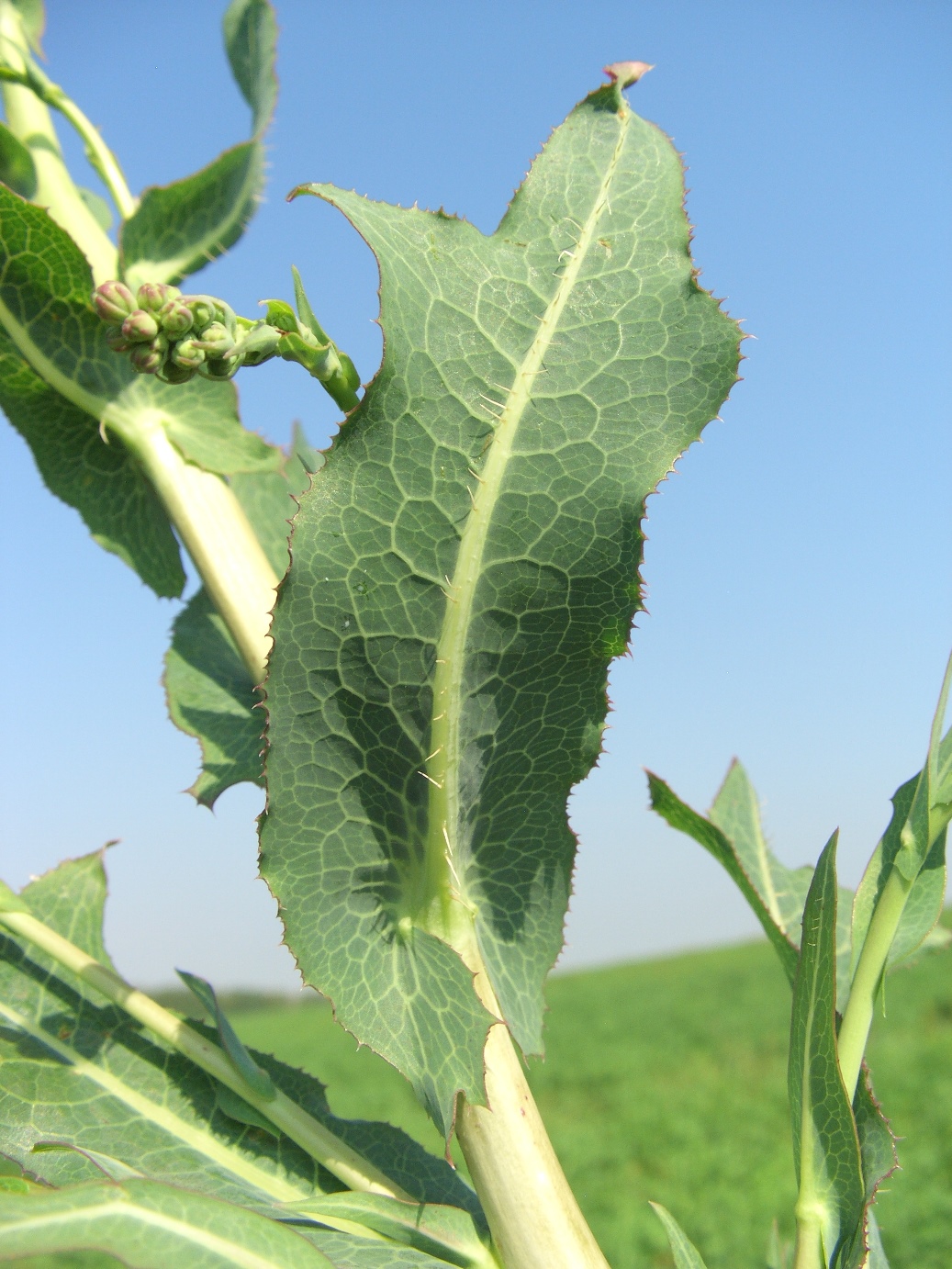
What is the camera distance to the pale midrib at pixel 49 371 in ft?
4.42

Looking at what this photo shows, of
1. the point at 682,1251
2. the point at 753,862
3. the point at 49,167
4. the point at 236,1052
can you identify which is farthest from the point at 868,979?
the point at 49,167

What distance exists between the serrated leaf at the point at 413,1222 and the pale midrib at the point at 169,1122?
86mm

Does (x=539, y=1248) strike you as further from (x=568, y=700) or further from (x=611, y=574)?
(x=611, y=574)

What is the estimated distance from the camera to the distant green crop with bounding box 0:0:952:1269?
103 cm

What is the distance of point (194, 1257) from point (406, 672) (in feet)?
1.84

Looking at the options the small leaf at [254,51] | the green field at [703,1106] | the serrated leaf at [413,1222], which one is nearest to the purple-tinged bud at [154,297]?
the small leaf at [254,51]

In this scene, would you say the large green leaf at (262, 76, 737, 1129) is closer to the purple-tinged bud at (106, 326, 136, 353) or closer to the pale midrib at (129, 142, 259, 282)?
the purple-tinged bud at (106, 326, 136, 353)

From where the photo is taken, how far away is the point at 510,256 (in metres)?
1.07

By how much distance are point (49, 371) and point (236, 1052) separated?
91cm

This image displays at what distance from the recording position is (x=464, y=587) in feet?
3.50

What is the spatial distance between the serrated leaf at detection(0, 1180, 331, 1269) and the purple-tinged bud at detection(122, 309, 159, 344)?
0.77m

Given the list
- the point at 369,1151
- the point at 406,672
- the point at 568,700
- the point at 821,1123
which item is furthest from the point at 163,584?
the point at 821,1123

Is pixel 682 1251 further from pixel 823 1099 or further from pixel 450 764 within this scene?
pixel 450 764

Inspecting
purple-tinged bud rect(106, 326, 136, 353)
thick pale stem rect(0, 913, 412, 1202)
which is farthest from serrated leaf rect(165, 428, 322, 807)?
purple-tinged bud rect(106, 326, 136, 353)
